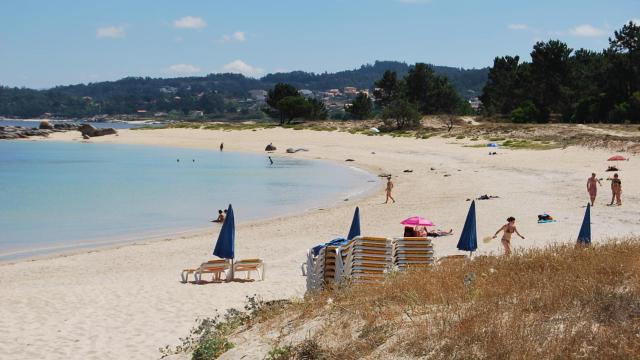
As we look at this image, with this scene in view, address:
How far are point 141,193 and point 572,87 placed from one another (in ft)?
172

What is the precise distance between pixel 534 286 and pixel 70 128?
128m

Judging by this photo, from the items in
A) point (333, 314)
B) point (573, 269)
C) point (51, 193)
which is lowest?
point (51, 193)

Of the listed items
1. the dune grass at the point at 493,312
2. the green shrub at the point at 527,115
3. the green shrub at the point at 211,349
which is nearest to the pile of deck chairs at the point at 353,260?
the dune grass at the point at 493,312

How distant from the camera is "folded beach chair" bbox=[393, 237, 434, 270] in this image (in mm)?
12859

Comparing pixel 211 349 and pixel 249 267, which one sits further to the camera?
pixel 249 267

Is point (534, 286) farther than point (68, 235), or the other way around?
point (68, 235)

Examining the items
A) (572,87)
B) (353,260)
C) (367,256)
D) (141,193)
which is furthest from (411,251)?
(572,87)

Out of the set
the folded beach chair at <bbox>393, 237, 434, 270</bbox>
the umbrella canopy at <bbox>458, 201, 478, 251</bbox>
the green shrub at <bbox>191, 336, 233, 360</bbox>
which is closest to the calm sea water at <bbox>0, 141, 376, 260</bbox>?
the umbrella canopy at <bbox>458, 201, 478, 251</bbox>

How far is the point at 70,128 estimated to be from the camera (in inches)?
4919

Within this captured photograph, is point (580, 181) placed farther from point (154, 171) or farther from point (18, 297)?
point (154, 171)

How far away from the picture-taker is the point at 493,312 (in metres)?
6.83

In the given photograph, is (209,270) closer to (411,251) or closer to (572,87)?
(411,251)

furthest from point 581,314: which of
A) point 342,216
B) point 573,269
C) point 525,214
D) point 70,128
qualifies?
point 70,128

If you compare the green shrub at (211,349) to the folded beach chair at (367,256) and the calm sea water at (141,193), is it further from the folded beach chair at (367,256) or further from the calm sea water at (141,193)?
the calm sea water at (141,193)
